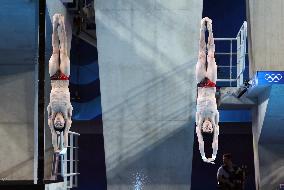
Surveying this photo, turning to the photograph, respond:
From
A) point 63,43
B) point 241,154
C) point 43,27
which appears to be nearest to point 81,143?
point 241,154

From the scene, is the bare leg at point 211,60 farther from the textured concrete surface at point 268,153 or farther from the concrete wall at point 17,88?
the concrete wall at point 17,88

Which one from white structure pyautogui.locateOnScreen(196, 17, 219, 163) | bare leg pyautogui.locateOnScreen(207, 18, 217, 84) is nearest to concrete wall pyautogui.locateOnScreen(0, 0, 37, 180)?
white structure pyautogui.locateOnScreen(196, 17, 219, 163)

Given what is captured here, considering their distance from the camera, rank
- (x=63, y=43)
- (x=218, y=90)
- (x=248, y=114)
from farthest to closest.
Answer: (x=248, y=114)
(x=218, y=90)
(x=63, y=43)

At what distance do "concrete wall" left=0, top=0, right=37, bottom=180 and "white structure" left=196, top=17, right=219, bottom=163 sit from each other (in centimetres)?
439

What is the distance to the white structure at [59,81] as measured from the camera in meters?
10.8

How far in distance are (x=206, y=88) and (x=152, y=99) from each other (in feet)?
8.10

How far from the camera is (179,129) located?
1309 cm

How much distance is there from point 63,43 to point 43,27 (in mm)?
4179

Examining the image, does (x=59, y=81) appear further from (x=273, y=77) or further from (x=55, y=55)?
(x=273, y=77)

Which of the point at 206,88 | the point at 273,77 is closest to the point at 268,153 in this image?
the point at 273,77

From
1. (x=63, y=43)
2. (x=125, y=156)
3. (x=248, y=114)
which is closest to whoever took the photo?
(x=63, y=43)

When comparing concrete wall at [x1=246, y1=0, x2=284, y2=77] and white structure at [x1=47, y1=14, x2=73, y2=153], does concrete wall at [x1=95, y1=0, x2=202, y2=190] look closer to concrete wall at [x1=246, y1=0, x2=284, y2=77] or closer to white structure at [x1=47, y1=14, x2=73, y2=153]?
concrete wall at [x1=246, y1=0, x2=284, y2=77]

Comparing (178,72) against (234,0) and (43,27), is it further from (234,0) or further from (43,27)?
(234,0)

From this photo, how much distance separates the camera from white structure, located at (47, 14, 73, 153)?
10.8 m
